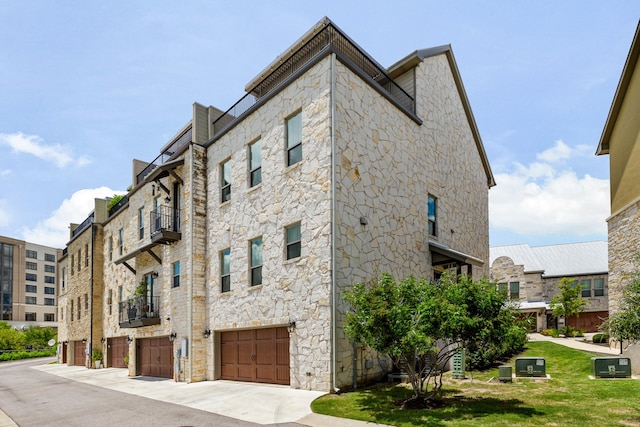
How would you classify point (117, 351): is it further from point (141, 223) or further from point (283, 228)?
point (283, 228)

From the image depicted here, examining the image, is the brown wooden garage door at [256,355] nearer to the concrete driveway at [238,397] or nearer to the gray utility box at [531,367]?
the concrete driveway at [238,397]

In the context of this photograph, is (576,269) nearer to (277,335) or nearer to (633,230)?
(633,230)

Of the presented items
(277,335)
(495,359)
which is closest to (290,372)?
(277,335)

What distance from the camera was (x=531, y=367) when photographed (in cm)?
1606

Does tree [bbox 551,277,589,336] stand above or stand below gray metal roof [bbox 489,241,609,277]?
below

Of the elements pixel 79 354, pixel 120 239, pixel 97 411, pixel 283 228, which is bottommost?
pixel 79 354

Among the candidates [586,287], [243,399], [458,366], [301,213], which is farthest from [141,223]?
[586,287]

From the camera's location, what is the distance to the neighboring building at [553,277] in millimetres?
41234

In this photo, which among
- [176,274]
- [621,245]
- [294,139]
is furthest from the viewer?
[621,245]

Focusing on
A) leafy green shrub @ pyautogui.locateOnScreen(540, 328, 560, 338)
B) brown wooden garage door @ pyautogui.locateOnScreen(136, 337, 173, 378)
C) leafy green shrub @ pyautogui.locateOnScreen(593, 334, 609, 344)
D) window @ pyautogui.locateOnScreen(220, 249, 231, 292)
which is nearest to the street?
brown wooden garage door @ pyautogui.locateOnScreen(136, 337, 173, 378)

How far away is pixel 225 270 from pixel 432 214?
970cm

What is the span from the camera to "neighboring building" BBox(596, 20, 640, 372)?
21641mm

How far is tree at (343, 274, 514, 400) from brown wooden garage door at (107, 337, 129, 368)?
23610 mm

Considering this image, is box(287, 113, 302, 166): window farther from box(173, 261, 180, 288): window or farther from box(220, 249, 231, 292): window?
box(173, 261, 180, 288): window
